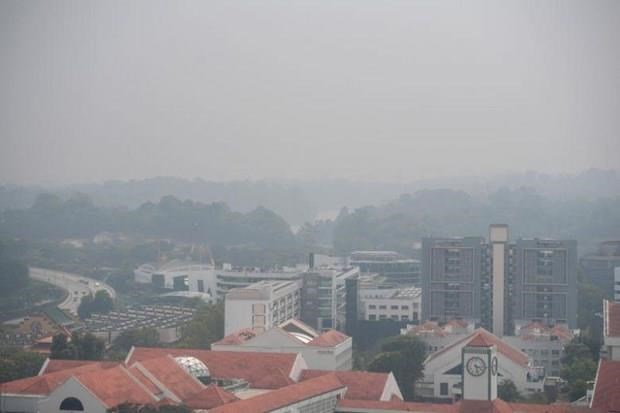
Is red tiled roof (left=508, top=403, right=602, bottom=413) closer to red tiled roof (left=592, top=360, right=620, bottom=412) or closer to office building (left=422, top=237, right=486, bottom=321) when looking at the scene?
red tiled roof (left=592, top=360, right=620, bottom=412)

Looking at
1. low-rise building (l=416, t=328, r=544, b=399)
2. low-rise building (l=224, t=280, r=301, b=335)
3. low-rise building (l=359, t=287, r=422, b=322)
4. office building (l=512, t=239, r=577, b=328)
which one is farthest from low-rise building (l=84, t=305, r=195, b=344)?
office building (l=512, t=239, r=577, b=328)

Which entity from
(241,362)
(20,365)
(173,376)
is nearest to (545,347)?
(241,362)

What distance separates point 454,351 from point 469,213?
Answer: 26768 mm

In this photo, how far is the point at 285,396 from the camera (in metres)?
10.3

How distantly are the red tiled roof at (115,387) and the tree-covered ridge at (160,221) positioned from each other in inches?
1032

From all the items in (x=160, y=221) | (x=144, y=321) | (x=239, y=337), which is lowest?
A: (x=144, y=321)

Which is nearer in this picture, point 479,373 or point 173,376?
point 479,373

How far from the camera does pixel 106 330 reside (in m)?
19.5

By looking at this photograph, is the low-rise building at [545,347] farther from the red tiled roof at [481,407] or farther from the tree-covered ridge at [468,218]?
the tree-covered ridge at [468,218]

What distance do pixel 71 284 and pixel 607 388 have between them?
1921cm

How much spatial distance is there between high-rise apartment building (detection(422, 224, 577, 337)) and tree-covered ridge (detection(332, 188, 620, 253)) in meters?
14.1

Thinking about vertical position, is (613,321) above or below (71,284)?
above

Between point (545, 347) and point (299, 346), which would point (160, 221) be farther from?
point (299, 346)

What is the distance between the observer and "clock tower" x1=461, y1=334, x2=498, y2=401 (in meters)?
10.4
